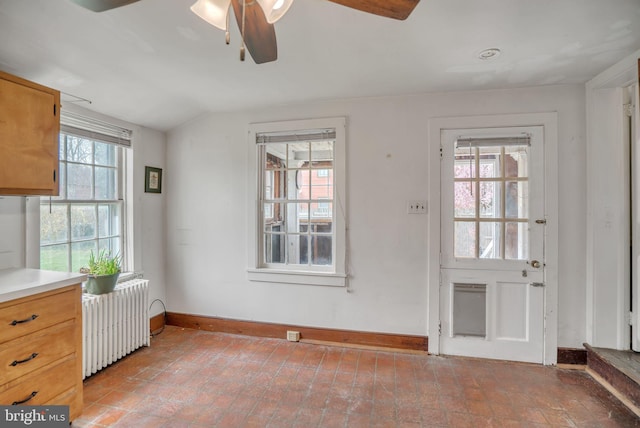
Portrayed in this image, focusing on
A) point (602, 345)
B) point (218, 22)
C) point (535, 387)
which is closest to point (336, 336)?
point (535, 387)

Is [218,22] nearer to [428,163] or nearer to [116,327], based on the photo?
[428,163]

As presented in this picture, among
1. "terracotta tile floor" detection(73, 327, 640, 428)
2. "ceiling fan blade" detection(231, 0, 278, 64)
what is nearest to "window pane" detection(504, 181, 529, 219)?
"terracotta tile floor" detection(73, 327, 640, 428)

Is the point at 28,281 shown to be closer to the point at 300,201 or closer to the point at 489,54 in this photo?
the point at 300,201

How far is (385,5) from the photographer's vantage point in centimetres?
112

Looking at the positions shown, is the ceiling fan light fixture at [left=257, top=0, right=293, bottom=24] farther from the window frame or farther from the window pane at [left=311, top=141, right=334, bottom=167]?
the window frame

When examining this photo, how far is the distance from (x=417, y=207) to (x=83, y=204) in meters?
2.95

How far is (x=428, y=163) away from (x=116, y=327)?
3.01m

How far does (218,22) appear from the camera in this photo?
1240 mm

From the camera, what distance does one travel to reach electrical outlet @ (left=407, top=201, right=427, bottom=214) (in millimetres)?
2650

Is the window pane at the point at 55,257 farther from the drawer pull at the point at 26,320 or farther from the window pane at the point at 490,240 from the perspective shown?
the window pane at the point at 490,240

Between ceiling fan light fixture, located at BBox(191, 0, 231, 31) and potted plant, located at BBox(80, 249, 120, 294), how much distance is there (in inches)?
83.7

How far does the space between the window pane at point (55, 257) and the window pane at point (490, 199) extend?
11.6ft

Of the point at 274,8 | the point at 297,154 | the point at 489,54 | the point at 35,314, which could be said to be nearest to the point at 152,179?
the point at 297,154

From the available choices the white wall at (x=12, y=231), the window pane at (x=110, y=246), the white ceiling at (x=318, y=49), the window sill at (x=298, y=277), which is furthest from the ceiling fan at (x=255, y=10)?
the window pane at (x=110, y=246)
